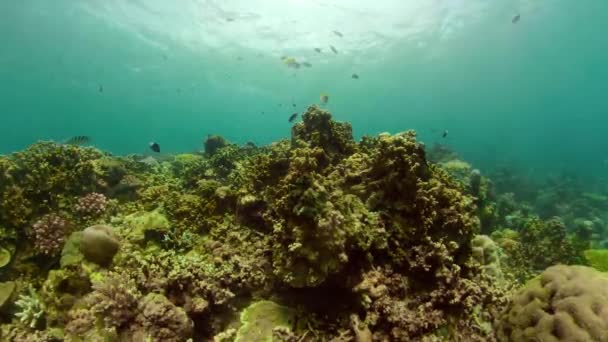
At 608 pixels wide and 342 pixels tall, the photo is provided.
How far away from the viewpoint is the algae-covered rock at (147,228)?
586 centimetres

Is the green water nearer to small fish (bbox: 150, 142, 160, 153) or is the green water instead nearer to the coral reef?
small fish (bbox: 150, 142, 160, 153)

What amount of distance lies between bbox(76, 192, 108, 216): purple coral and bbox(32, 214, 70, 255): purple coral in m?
0.59

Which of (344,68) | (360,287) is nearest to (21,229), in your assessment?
(360,287)

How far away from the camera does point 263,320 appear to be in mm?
4348

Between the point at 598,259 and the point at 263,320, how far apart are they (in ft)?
33.2

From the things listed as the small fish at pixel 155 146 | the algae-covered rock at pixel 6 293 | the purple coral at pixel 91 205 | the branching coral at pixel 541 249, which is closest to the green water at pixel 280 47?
the small fish at pixel 155 146

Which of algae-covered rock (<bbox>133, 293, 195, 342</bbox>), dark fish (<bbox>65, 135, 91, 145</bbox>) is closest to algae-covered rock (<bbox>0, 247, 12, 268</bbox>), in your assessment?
algae-covered rock (<bbox>133, 293, 195, 342</bbox>)

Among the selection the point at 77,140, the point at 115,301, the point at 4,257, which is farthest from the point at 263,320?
the point at 77,140

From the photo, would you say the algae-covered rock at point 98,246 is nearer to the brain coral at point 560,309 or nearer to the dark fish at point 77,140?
the brain coral at point 560,309

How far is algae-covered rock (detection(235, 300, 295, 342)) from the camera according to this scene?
412cm

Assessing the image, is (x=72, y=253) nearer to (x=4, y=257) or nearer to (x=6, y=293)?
(x=6, y=293)

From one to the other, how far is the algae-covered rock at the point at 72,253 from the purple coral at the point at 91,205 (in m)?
1.76

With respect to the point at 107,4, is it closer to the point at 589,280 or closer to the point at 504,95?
the point at 589,280

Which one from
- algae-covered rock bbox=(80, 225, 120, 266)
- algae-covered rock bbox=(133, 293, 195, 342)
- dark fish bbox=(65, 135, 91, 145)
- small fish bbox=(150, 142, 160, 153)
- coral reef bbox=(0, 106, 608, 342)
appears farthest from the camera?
small fish bbox=(150, 142, 160, 153)
